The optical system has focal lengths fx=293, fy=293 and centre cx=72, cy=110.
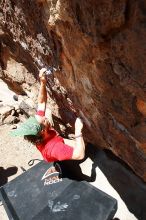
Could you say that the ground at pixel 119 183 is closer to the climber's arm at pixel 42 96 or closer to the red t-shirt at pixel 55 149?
the red t-shirt at pixel 55 149

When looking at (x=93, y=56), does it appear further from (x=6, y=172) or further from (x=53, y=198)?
(x=6, y=172)

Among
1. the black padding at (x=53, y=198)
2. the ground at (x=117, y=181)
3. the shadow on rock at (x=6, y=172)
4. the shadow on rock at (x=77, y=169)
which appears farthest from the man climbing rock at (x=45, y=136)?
the shadow on rock at (x=6, y=172)

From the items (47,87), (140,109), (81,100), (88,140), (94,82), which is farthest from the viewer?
(88,140)

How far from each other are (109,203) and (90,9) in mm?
2734

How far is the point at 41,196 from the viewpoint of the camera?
4.29 meters

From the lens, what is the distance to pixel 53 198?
4184mm

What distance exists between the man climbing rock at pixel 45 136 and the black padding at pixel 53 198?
0.56 metres

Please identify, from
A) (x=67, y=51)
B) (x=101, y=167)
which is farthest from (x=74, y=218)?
(x=67, y=51)

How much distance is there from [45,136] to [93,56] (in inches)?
73.5

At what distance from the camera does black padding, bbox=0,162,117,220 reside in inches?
153

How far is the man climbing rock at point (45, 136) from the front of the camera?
3.81 meters

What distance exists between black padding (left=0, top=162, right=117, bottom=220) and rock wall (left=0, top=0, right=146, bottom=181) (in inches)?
30.3

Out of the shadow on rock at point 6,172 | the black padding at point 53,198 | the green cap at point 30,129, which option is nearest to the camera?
the green cap at point 30,129

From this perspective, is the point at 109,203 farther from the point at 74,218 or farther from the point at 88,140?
the point at 88,140
